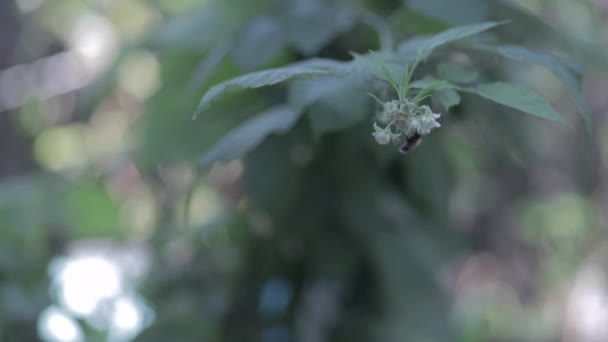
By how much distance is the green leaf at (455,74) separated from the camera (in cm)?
44

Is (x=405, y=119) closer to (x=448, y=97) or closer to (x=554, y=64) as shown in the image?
(x=448, y=97)

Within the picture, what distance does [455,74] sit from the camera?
45cm

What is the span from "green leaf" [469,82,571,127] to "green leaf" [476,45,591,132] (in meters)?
0.04

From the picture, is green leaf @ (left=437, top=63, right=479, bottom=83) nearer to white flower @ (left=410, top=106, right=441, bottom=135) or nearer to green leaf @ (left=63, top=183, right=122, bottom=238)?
white flower @ (left=410, top=106, right=441, bottom=135)

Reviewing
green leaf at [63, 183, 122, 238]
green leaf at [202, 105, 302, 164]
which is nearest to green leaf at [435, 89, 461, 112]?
green leaf at [202, 105, 302, 164]

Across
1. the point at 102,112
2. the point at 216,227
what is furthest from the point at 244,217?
the point at 102,112

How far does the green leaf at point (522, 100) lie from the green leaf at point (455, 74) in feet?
0.13

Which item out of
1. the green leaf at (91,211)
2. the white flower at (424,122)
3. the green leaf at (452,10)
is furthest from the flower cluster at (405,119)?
the green leaf at (91,211)

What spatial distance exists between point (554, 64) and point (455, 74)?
66 mm

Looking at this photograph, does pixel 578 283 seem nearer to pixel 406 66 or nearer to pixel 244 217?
pixel 244 217

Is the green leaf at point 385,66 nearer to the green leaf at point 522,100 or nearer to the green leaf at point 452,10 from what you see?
the green leaf at point 522,100

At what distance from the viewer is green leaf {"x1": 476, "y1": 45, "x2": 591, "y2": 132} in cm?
44

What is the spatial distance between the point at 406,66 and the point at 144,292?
2.14ft

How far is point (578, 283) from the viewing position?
1.69 meters
